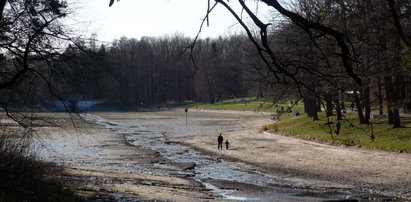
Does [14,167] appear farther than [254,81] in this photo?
No

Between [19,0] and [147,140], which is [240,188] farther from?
[147,140]

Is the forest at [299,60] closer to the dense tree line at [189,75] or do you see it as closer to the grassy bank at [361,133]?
the grassy bank at [361,133]

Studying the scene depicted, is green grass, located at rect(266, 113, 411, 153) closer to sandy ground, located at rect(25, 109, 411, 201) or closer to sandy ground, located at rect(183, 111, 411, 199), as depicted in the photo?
sandy ground, located at rect(183, 111, 411, 199)

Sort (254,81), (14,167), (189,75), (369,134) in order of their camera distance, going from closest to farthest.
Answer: (14,167), (254,81), (369,134), (189,75)

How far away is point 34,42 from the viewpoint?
11242 mm

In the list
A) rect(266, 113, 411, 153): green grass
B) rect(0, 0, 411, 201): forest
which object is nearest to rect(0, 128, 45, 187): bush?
rect(0, 0, 411, 201): forest

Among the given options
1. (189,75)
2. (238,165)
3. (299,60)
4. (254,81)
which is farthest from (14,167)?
(189,75)

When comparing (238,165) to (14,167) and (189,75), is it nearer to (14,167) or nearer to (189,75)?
(14,167)

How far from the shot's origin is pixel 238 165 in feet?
91.9

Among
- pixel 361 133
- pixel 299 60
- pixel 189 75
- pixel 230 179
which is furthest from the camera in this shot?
pixel 189 75

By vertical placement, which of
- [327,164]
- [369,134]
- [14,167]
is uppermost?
[14,167]

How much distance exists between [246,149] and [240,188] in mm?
15138

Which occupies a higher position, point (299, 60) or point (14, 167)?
point (299, 60)

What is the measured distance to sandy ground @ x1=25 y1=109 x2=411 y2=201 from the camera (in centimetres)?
1772
